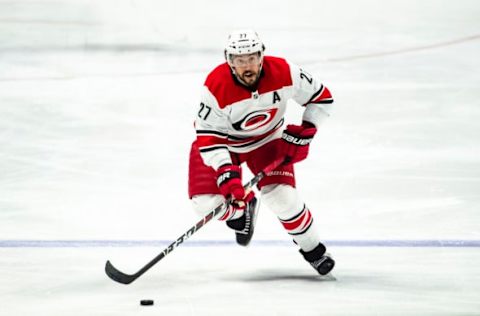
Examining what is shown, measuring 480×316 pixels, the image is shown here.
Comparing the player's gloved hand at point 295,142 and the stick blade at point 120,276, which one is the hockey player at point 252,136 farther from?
the stick blade at point 120,276

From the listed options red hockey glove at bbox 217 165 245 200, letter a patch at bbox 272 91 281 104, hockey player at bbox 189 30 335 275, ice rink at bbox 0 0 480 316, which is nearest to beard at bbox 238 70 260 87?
hockey player at bbox 189 30 335 275

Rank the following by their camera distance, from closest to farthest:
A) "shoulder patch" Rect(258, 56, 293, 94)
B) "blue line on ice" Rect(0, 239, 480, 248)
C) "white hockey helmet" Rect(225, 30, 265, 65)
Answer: "white hockey helmet" Rect(225, 30, 265, 65) < "shoulder patch" Rect(258, 56, 293, 94) < "blue line on ice" Rect(0, 239, 480, 248)

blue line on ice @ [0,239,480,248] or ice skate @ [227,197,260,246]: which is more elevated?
ice skate @ [227,197,260,246]

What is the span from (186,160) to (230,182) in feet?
6.70

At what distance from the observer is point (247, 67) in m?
4.16

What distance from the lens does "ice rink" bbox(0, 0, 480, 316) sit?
4148mm

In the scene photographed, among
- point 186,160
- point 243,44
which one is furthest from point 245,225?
point 186,160

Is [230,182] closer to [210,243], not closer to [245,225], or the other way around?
[245,225]

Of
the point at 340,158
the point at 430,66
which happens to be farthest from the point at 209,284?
the point at 430,66

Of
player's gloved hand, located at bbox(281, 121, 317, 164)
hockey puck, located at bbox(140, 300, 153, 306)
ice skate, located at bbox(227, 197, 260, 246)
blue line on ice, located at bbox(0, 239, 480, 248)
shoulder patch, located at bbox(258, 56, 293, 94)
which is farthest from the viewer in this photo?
blue line on ice, located at bbox(0, 239, 480, 248)

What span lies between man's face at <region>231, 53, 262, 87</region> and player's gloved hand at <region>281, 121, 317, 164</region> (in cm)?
34

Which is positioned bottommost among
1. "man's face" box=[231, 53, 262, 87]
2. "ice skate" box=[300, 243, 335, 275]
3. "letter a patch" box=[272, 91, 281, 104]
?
"ice skate" box=[300, 243, 335, 275]

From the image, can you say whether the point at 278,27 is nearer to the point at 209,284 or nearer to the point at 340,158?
the point at 340,158

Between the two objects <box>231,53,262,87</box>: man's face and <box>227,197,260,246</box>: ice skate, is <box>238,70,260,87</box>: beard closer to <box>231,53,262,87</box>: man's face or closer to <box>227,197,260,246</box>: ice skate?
<box>231,53,262,87</box>: man's face
